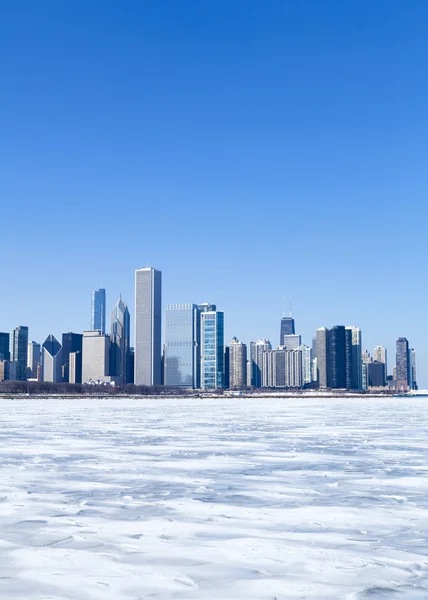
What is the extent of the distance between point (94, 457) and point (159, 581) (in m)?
14.2

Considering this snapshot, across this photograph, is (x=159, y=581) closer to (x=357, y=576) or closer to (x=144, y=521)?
(x=357, y=576)

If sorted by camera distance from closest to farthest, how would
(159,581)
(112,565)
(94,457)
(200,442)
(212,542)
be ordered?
(159,581) → (112,565) → (212,542) → (94,457) → (200,442)

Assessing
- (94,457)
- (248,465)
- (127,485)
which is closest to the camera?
(127,485)

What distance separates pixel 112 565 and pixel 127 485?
7.14 m

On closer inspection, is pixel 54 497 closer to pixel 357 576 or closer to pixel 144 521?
pixel 144 521

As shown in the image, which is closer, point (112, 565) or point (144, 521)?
point (112, 565)

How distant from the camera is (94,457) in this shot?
22.1 m

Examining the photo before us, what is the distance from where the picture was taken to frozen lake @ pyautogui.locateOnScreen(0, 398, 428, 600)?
8211 mm

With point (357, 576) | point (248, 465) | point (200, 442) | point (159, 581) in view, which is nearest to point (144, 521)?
point (159, 581)

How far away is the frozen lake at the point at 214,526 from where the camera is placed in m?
8.21

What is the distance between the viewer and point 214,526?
11.6 m

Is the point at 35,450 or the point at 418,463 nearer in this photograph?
the point at 418,463

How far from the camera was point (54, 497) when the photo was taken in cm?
1453

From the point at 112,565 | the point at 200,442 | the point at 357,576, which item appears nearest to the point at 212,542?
the point at 112,565
